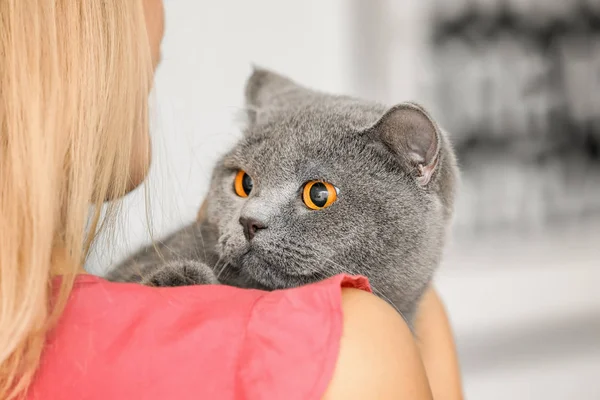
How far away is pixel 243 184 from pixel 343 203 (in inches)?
7.2

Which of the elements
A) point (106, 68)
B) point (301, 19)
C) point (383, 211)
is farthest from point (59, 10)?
point (301, 19)

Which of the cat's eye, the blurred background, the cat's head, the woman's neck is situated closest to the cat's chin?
the cat's head

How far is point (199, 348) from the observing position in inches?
23.7

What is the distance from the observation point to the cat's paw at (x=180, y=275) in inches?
32.2

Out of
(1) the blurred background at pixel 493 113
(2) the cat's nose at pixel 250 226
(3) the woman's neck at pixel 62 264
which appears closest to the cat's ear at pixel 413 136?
(2) the cat's nose at pixel 250 226

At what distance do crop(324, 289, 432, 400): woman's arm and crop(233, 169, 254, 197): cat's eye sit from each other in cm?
35

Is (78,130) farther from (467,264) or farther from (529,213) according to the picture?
(529,213)

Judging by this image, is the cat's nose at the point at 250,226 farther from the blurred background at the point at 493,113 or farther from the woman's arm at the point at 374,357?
the blurred background at the point at 493,113

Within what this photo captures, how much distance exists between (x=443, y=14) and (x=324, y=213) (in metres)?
1.28

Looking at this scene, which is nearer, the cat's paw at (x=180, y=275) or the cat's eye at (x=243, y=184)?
the cat's paw at (x=180, y=275)

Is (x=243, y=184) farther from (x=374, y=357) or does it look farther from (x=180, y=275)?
(x=374, y=357)

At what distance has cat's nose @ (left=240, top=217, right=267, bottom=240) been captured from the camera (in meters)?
0.84

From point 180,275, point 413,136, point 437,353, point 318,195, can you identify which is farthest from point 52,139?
point 437,353

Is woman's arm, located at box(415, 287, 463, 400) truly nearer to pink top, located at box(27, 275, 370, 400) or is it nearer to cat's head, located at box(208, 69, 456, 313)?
cat's head, located at box(208, 69, 456, 313)
